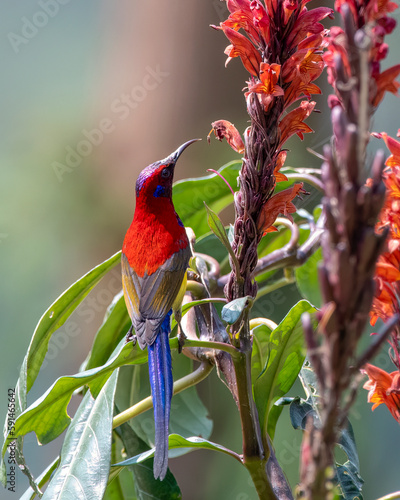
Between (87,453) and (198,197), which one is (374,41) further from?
(198,197)

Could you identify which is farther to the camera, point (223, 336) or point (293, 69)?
point (223, 336)

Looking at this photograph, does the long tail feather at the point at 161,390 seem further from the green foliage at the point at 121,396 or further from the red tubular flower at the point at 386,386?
the red tubular flower at the point at 386,386

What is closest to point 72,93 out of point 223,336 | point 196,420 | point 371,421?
point 371,421

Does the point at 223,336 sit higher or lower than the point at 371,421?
higher

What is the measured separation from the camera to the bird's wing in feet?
3.01

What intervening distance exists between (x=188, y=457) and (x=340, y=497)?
127 centimetres

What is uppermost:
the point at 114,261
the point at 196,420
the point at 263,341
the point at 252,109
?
the point at 252,109

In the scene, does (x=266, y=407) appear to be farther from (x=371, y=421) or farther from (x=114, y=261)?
(x=371, y=421)

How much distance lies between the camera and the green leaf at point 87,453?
32.3 inches

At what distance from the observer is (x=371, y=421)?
10.1 ft

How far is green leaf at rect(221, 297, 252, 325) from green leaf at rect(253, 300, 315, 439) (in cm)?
17

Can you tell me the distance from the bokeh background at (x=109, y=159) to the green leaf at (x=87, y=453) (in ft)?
3.19

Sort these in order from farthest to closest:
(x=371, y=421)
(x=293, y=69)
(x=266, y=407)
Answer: (x=371, y=421) → (x=266, y=407) → (x=293, y=69)

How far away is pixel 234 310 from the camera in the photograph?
695 millimetres
